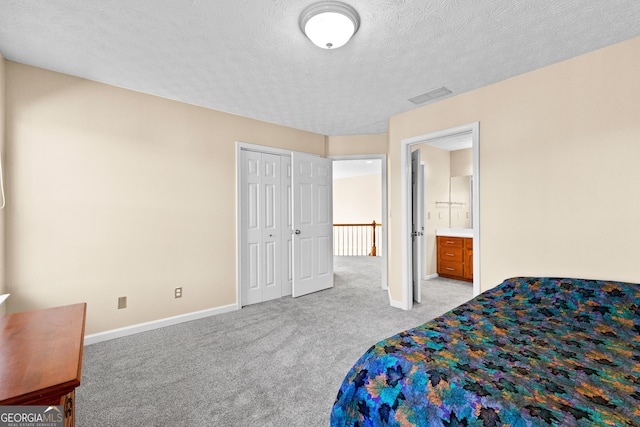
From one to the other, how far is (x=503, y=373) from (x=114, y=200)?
331cm

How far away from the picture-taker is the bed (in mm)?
918

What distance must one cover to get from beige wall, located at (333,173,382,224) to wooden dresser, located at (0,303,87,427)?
8703 millimetres

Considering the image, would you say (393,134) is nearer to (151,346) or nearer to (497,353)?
(497,353)

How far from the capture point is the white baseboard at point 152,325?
269 centimetres

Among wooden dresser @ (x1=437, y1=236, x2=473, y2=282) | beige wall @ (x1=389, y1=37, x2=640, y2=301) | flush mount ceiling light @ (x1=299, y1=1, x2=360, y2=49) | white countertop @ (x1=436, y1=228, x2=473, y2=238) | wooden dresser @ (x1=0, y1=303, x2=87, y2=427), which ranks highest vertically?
flush mount ceiling light @ (x1=299, y1=1, x2=360, y2=49)

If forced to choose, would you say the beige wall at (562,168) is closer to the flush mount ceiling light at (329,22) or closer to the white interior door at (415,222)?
the white interior door at (415,222)

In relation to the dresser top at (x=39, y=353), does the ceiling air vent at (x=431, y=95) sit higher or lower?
higher

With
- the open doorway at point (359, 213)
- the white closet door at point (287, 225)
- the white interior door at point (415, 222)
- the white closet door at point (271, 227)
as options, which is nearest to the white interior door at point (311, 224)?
the white closet door at point (287, 225)

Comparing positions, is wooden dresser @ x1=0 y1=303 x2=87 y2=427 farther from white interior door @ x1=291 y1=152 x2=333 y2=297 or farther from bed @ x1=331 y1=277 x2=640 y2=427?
white interior door @ x1=291 y1=152 x2=333 y2=297

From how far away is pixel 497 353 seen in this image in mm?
1254

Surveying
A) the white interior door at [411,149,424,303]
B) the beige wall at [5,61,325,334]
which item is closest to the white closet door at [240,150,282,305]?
the beige wall at [5,61,325,334]

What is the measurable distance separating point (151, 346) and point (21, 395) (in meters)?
2.07

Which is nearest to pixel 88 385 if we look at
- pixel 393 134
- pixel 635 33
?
pixel 393 134

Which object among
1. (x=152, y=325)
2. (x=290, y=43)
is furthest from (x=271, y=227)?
(x=290, y=43)
